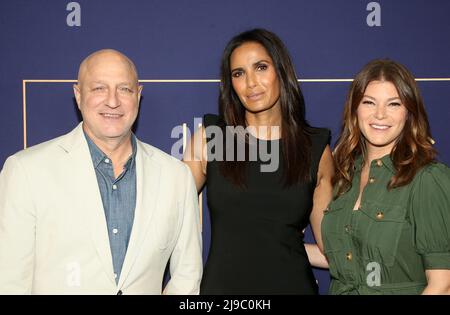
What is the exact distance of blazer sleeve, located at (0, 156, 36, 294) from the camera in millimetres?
2119

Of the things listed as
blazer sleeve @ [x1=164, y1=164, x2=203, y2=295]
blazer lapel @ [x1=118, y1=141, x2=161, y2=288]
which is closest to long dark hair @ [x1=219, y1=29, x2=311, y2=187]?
blazer sleeve @ [x1=164, y1=164, x2=203, y2=295]

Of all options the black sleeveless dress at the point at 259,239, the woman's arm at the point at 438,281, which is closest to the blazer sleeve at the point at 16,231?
the black sleeveless dress at the point at 259,239

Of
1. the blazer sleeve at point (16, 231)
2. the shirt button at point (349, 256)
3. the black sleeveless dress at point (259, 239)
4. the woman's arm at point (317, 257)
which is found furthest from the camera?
the woman's arm at point (317, 257)

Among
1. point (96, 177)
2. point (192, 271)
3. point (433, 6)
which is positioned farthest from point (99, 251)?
point (433, 6)

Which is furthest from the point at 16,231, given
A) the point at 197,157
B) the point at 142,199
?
the point at 197,157

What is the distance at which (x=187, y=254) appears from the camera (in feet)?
8.07

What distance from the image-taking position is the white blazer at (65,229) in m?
2.14

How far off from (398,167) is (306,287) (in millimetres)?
692

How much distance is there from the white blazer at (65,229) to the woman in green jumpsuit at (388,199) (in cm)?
82

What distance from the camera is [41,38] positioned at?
2.98 metres

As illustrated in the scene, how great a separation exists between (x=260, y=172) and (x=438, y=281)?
0.91 meters

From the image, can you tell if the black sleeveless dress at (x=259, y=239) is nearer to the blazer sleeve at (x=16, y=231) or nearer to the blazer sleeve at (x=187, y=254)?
the blazer sleeve at (x=187, y=254)

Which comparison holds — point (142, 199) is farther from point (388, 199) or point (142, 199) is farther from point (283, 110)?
point (388, 199)

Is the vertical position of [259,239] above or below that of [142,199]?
below
